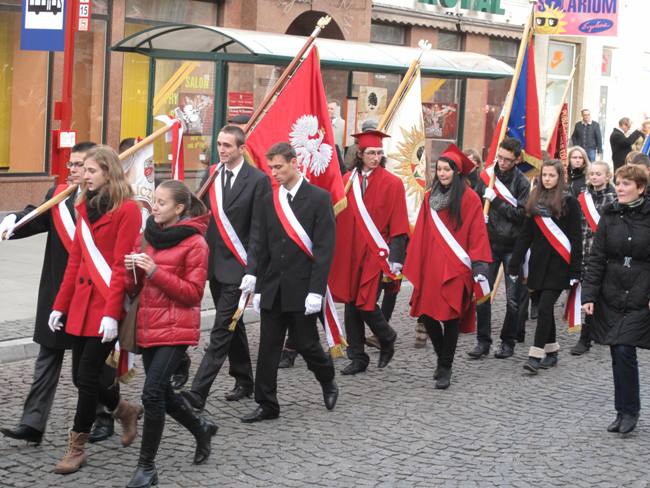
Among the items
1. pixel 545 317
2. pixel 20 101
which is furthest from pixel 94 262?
pixel 20 101

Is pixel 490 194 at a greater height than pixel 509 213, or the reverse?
pixel 490 194

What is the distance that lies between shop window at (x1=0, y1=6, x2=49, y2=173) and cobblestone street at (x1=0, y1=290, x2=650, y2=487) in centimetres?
866

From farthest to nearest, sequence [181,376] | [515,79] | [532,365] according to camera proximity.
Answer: [515,79] < [532,365] < [181,376]

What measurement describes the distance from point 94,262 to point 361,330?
11.0 ft

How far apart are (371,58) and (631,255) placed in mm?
9858

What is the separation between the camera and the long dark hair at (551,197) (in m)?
9.62

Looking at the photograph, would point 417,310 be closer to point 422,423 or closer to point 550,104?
point 422,423

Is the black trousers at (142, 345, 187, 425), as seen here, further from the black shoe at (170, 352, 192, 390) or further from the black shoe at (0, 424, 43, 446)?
the black shoe at (170, 352, 192, 390)

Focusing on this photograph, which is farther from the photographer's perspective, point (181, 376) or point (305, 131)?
point (305, 131)

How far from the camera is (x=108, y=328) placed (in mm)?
6191

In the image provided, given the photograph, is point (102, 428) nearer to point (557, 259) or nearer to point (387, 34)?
point (557, 259)

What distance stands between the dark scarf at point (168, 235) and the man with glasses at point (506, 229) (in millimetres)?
4262

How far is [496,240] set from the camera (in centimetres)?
1049

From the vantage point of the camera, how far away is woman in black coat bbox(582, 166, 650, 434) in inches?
301
